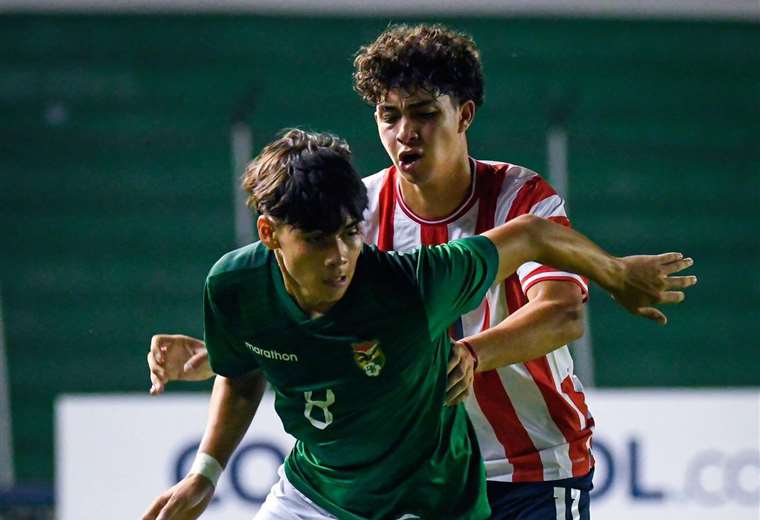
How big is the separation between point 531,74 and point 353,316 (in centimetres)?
568

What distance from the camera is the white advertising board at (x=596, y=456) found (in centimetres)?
570

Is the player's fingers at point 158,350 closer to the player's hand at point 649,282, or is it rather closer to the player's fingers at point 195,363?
the player's fingers at point 195,363

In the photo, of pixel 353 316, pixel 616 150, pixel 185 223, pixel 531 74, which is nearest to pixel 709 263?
pixel 616 150

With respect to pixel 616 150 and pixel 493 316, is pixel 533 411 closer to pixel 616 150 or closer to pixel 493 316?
pixel 493 316

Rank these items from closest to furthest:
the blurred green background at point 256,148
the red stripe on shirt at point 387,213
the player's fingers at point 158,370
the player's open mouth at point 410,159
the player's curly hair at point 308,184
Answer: the player's curly hair at point 308,184 < the player's fingers at point 158,370 < the player's open mouth at point 410,159 < the red stripe on shirt at point 387,213 < the blurred green background at point 256,148

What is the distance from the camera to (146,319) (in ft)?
25.8

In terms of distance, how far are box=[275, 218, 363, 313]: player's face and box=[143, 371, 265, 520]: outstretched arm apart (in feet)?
1.08

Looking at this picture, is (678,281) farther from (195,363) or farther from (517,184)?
(195,363)

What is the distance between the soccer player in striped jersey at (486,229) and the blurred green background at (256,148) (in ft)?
14.3

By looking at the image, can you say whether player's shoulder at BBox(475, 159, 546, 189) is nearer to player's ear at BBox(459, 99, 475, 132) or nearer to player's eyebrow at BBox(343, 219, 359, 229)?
player's ear at BBox(459, 99, 475, 132)

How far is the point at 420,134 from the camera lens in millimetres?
3238

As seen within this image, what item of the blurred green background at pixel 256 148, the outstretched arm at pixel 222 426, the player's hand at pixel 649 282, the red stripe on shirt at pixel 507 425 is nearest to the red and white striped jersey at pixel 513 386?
the red stripe on shirt at pixel 507 425

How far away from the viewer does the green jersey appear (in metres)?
2.69

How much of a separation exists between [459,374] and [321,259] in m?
0.36
